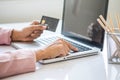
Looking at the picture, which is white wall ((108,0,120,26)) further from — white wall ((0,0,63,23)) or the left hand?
white wall ((0,0,63,23))

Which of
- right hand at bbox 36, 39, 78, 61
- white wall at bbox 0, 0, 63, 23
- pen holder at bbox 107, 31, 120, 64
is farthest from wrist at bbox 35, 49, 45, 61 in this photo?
white wall at bbox 0, 0, 63, 23

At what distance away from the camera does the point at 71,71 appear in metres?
0.88

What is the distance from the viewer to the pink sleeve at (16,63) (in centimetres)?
83

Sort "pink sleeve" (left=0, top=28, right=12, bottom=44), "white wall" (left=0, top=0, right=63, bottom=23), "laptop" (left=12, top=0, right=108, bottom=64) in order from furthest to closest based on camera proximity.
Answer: "white wall" (left=0, top=0, right=63, bottom=23) < "pink sleeve" (left=0, top=28, right=12, bottom=44) < "laptop" (left=12, top=0, right=108, bottom=64)

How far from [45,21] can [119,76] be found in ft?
2.40

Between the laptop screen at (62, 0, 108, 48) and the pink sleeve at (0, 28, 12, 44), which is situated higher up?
the laptop screen at (62, 0, 108, 48)

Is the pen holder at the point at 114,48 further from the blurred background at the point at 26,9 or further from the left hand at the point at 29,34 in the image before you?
the blurred background at the point at 26,9

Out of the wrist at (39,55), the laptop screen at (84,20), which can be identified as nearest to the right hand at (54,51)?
the wrist at (39,55)

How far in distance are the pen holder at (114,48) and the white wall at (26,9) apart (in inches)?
39.0

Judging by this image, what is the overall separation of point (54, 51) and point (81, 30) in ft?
0.98

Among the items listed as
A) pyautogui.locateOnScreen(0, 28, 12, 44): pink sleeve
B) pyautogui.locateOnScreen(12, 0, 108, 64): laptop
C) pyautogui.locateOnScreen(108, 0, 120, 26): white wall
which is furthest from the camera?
pyautogui.locateOnScreen(108, 0, 120, 26): white wall

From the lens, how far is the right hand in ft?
3.11

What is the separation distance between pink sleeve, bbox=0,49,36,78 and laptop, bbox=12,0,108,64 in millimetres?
76

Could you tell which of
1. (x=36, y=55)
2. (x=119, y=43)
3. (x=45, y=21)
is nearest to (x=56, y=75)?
(x=36, y=55)
